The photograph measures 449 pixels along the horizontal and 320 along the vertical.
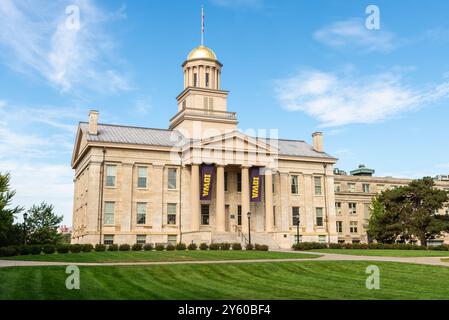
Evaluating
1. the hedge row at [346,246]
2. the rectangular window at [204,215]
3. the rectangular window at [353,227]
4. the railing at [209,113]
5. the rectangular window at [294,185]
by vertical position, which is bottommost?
the hedge row at [346,246]

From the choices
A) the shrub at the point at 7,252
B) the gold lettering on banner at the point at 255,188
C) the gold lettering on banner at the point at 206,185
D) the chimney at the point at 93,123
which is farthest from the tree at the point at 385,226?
the shrub at the point at 7,252

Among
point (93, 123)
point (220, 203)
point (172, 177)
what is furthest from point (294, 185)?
point (93, 123)

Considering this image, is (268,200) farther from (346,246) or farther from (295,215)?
(346,246)

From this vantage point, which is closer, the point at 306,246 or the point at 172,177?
the point at 306,246

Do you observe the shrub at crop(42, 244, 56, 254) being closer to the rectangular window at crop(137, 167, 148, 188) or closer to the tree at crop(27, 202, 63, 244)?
the rectangular window at crop(137, 167, 148, 188)

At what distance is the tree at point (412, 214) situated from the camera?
6225 centimetres

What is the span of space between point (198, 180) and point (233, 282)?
106 feet

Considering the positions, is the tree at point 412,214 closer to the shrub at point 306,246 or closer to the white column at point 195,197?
the shrub at point 306,246

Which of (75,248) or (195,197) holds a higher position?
(195,197)

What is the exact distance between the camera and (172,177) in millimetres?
56469

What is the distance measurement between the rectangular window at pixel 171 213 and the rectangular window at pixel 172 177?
6.79 feet

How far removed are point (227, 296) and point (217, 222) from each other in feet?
118

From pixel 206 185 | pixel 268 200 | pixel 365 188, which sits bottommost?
pixel 268 200

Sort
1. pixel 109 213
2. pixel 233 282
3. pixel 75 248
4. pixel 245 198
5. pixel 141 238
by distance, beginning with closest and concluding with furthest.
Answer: pixel 233 282, pixel 75 248, pixel 109 213, pixel 141 238, pixel 245 198
